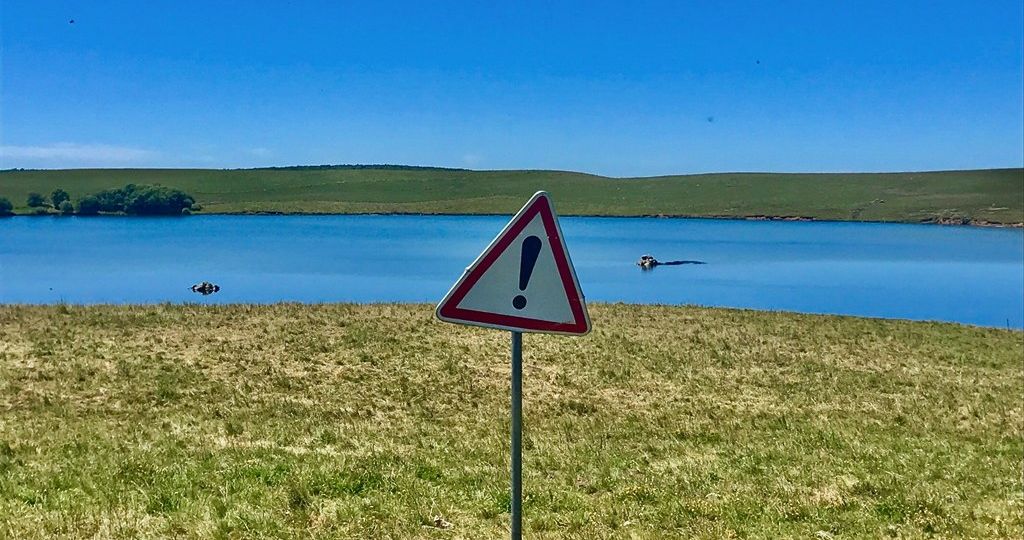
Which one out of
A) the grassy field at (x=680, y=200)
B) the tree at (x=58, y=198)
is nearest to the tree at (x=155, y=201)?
the grassy field at (x=680, y=200)

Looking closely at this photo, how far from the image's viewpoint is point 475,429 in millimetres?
12086

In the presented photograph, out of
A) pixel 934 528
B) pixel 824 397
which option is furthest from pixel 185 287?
pixel 934 528

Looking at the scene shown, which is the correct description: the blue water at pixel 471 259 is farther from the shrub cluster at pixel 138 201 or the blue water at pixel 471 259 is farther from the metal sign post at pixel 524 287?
the metal sign post at pixel 524 287

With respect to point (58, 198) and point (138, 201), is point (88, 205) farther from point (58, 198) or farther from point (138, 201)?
point (138, 201)

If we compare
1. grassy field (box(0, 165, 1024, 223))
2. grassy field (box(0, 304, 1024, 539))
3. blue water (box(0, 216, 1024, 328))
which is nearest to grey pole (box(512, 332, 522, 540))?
grassy field (box(0, 304, 1024, 539))

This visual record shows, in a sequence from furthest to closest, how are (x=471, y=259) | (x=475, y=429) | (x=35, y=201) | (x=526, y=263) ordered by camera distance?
(x=35, y=201) < (x=471, y=259) < (x=475, y=429) < (x=526, y=263)

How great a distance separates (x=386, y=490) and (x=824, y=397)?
1091cm

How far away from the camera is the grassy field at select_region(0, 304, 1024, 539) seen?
6.88 m

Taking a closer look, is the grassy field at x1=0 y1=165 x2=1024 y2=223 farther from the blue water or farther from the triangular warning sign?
the triangular warning sign

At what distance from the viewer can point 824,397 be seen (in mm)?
15680

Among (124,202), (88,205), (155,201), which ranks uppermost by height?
(155,201)

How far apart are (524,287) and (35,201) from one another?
191 meters

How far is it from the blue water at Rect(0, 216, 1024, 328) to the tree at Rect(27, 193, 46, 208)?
3583 cm

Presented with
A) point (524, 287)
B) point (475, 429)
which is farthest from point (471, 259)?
point (524, 287)
